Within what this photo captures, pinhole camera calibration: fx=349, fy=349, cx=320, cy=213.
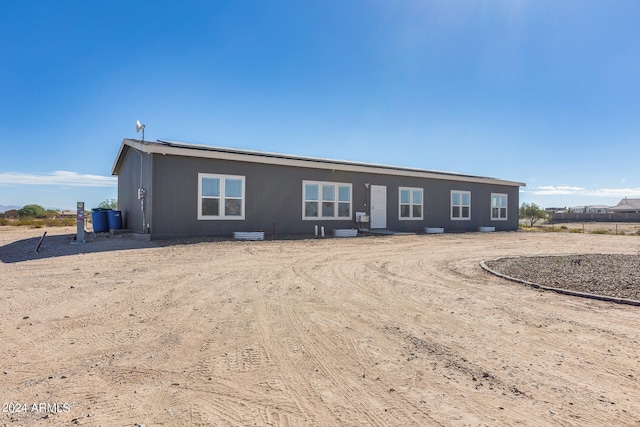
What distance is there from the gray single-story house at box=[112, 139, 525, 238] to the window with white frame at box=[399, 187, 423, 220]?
1.9 inches

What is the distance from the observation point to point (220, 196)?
12531mm

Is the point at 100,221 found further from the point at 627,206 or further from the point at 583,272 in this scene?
the point at 627,206

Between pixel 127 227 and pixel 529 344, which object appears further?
pixel 127 227

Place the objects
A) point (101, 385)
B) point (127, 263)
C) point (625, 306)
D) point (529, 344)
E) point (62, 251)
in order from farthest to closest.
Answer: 1. point (62, 251)
2. point (127, 263)
3. point (625, 306)
4. point (529, 344)
5. point (101, 385)

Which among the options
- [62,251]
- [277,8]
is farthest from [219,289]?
[277,8]

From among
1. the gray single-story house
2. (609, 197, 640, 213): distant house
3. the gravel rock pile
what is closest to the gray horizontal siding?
the gray single-story house

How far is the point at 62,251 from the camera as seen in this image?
9055 millimetres

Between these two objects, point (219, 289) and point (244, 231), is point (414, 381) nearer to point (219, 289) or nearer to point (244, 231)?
point (219, 289)

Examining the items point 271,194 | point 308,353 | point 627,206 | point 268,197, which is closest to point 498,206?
point 271,194

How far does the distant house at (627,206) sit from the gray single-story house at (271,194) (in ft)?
187

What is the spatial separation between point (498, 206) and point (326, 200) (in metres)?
11.9

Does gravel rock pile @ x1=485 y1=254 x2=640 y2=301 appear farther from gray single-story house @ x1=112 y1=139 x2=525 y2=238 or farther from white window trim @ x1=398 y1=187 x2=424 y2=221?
white window trim @ x1=398 y1=187 x2=424 y2=221

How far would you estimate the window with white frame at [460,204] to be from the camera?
18859 mm

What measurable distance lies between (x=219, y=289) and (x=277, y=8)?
10.4 m
